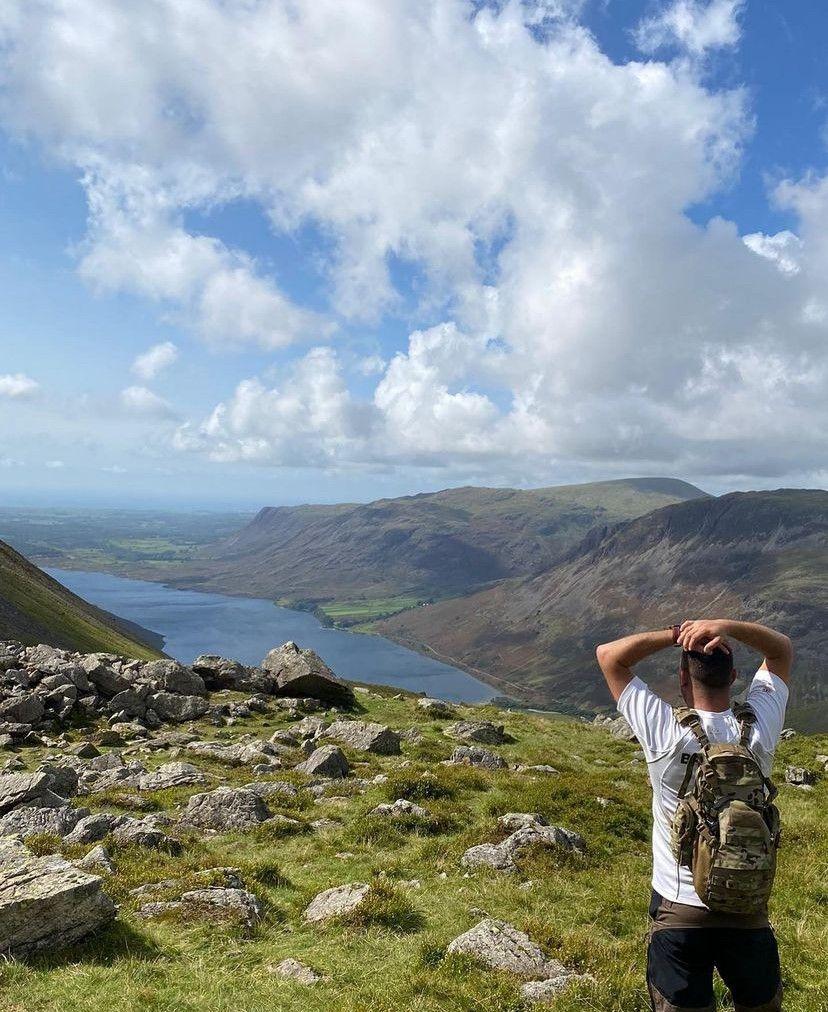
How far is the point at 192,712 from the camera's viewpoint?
31375 millimetres

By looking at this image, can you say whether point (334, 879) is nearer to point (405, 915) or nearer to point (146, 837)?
point (405, 915)

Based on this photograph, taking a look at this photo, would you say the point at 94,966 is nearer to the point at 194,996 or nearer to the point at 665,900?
the point at 194,996

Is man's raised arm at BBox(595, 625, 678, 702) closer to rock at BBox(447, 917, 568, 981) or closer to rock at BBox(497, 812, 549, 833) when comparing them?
rock at BBox(447, 917, 568, 981)

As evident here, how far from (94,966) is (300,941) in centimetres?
313

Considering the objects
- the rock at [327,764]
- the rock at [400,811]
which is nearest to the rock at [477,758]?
the rock at [327,764]

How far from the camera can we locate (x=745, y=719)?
20.1 feet

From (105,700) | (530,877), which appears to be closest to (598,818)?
(530,877)

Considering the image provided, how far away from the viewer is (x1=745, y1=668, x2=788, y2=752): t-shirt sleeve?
20.2 ft

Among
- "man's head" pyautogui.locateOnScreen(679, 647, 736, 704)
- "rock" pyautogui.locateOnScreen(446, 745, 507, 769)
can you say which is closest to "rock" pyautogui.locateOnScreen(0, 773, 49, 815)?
"rock" pyautogui.locateOnScreen(446, 745, 507, 769)

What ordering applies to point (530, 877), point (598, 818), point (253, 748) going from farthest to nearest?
1. point (253, 748)
2. point (598, 818)
3. point (530, 877)

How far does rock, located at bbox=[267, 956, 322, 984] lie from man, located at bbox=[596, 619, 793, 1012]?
544cm

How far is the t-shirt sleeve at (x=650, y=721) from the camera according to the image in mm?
6090

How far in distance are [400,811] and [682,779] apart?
1276cm

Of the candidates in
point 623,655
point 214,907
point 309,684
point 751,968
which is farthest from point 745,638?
point 309,684
